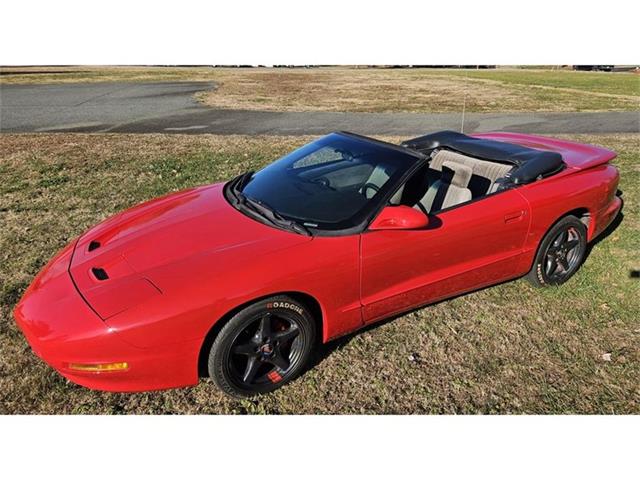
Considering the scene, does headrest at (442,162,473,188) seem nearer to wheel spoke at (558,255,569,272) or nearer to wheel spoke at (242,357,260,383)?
wheel spoke at (558,255,569,272)

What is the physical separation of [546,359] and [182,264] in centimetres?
242

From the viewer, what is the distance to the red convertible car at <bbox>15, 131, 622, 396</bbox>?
222 cm

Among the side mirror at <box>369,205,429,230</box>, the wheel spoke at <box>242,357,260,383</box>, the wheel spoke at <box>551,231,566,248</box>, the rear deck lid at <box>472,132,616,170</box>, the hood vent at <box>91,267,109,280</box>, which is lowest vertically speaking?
the wheel spoke at <box>242,357,260,383</box>

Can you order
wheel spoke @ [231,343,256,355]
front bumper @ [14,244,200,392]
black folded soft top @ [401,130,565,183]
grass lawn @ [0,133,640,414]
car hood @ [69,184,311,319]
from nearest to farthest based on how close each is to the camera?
front bumper @ [14,244,200,392], car hood @ [69,184,311,319], wheel spoke @ [231,343,256,355], grass lawn @ [0,133,640,414], black folded soft top @ [401,130,565,183]

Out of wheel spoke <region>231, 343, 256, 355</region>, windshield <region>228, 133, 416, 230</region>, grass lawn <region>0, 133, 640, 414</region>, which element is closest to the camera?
wheel spoke <region>231, 343, 256, 355</region>

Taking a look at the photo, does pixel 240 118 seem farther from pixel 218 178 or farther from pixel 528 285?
pixel 528 285

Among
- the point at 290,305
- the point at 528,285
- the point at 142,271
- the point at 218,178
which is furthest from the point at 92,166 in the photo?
the point at 528,285

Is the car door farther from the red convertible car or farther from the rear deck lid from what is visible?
the rear deck lid

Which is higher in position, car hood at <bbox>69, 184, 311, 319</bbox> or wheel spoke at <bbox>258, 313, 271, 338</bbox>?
car hood at <bbox>69, 184, 311, 319</bbox>

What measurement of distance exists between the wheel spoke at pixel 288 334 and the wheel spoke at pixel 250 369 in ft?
0.57

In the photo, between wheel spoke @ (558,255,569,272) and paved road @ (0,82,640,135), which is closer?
wheel spoke @ (558,255,569,272)

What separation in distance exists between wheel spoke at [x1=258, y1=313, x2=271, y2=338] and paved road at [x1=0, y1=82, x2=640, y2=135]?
859 cm

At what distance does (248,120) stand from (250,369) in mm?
10795

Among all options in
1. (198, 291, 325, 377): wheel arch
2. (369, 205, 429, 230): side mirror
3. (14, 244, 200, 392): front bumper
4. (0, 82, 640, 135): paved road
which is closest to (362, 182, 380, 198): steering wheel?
(369, 205, 429, 230): side mirror
